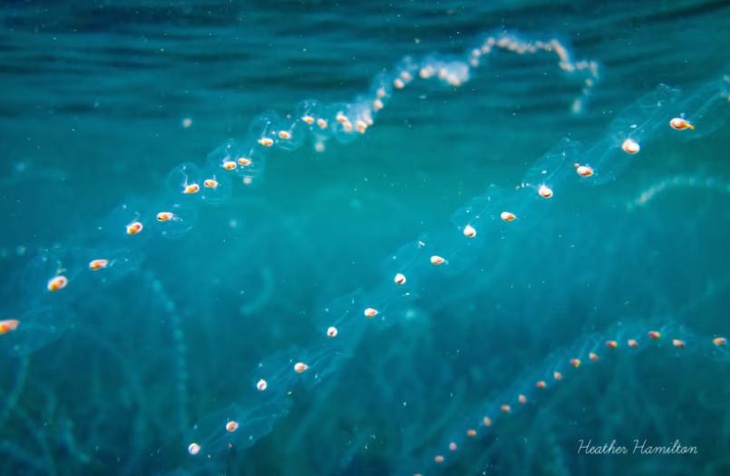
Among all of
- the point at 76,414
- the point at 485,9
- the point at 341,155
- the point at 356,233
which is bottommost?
the point at 356,233

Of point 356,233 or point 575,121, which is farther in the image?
point 356,233

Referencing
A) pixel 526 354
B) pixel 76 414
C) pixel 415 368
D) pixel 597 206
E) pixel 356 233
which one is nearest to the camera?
pixel 76 414

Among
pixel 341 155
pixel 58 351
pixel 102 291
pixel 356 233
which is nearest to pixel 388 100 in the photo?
pixel 341 155

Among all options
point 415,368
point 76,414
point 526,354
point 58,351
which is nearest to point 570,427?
point 526,354

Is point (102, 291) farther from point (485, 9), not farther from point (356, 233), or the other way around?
point (356, 233)

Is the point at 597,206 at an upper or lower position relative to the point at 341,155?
lower

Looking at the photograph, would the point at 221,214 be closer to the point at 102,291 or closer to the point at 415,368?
the point at 102,291

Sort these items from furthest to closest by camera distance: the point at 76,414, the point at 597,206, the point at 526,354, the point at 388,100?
1. the point at 597,206
2. the point at 526,354
3. the point at 76,414
4. the point at 388,100
